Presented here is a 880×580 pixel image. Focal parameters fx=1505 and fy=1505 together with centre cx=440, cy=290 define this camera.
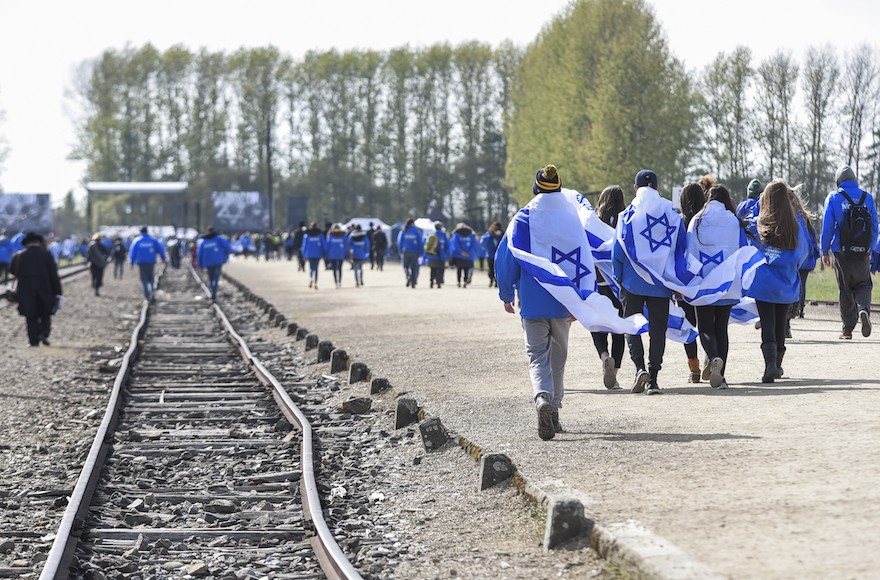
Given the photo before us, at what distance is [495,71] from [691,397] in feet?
265

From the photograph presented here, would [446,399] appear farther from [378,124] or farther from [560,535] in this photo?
[378,124]

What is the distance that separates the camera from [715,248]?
12.8m

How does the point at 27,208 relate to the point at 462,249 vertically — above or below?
above

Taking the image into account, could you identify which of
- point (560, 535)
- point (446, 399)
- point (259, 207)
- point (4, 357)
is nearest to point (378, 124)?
point (259, 207)

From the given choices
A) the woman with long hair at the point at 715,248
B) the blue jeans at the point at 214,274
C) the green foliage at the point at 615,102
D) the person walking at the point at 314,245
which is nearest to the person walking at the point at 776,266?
the woman with long hair at the point at 715,248

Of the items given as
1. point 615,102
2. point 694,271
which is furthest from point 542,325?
point 615,102

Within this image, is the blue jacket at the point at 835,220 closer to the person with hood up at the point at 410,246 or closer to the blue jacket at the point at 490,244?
the person with hood up at the point at 410,246

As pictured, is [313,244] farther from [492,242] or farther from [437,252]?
[492,242]

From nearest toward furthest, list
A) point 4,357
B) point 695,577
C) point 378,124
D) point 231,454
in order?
point 695,577, point 231,454, point 4,357, point 378,124

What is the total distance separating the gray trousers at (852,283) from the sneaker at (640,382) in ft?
15.1

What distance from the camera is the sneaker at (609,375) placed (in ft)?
42.2

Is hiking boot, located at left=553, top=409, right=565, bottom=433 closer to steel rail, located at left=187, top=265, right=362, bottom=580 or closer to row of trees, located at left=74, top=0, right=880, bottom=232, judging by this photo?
steel rail, located at left=187, top=265, right=362, bottom=580

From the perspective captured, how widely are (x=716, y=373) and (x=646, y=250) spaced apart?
128 centimetres

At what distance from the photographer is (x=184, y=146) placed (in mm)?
108125
